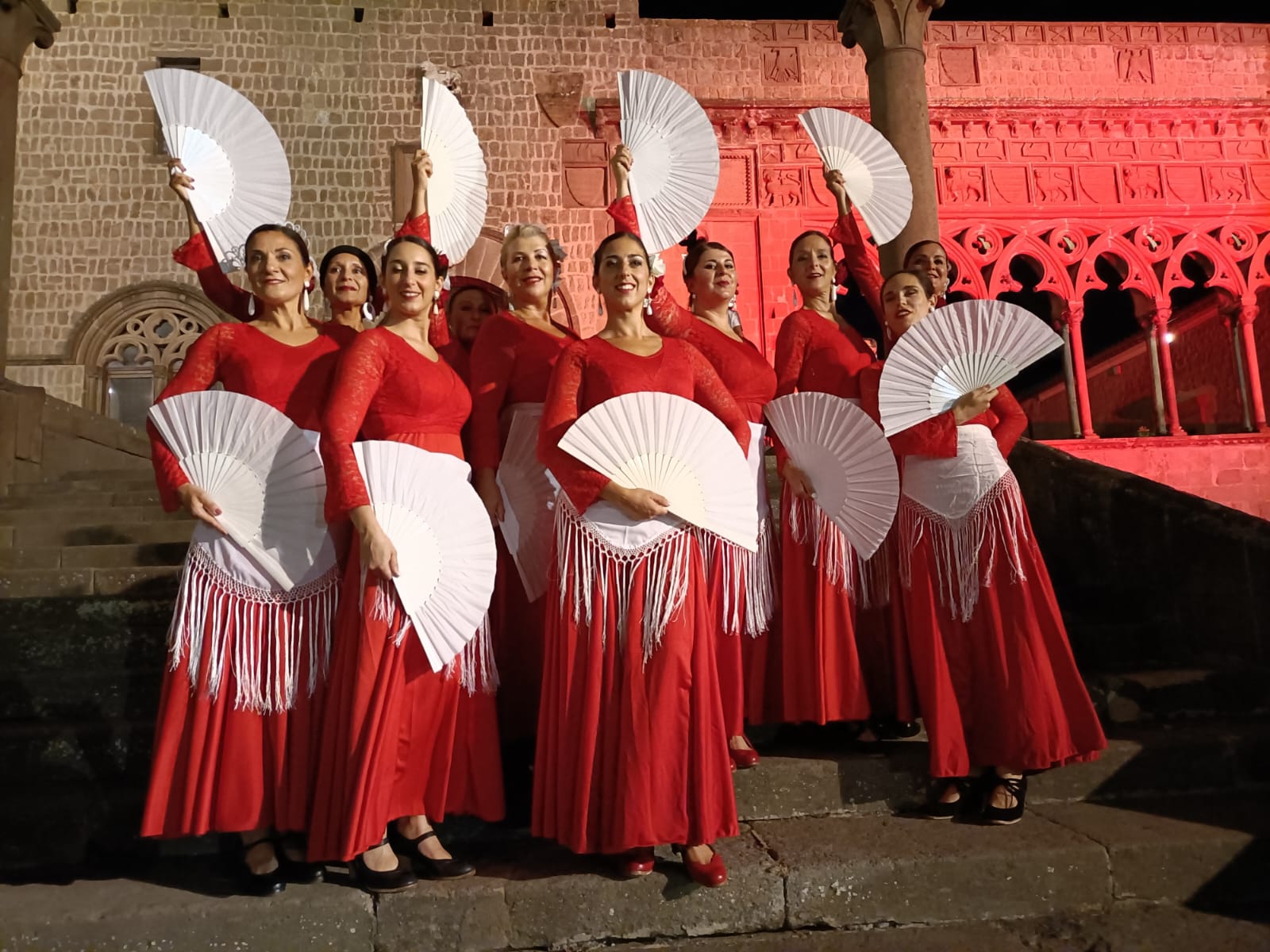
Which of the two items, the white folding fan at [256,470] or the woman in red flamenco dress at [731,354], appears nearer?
the white folding fan at [256,470]

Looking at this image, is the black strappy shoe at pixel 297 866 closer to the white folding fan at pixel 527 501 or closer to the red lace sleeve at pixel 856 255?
the white folding fan at pixel 527 501

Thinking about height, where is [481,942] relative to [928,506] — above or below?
below

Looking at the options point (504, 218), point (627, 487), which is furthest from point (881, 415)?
point (504, 218)

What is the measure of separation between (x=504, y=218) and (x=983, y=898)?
25.8 ft

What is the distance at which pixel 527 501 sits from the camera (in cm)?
252

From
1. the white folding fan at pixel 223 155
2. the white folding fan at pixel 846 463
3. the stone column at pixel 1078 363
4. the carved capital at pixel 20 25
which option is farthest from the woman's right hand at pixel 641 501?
the stone column at pixel 1078 363

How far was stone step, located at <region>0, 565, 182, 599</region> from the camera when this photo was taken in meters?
3.36

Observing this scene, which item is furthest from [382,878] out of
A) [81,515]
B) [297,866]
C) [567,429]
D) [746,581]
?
[81,515]

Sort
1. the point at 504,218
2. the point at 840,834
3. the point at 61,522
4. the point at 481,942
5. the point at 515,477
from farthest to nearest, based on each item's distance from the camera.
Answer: the point at 504,218, the point at 61,522, the point at 515,477, the point at 840,834, the point at 481,942

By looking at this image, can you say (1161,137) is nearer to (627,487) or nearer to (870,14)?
(870,14)

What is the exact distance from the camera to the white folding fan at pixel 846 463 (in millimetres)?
2443

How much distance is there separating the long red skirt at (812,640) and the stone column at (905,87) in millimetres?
2858

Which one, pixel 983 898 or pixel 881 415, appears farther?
pixel 881 415

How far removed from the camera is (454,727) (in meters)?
2.15
